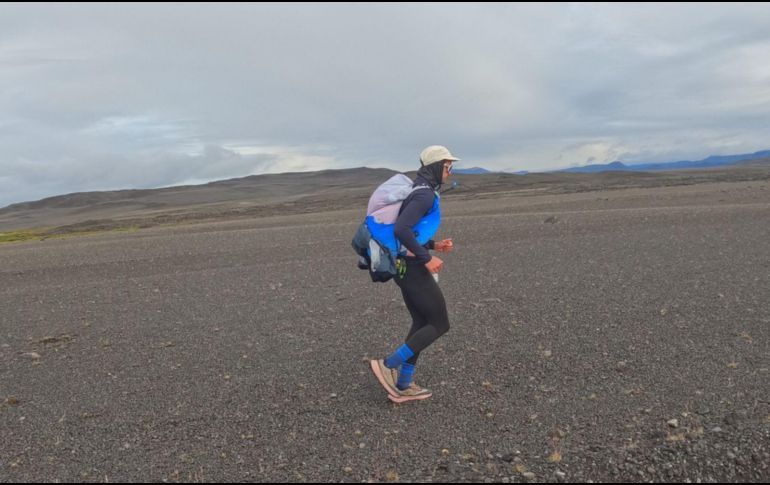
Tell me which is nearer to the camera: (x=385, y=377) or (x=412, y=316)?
(x=412, y=316)

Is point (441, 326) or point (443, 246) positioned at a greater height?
point (443, 246)

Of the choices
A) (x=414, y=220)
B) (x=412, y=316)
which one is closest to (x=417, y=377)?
(x=412, y=316)

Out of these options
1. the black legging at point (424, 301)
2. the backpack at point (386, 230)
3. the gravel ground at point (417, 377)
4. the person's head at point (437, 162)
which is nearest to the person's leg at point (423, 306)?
the black legging at point (424, 301)

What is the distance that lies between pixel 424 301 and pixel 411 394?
2.95 ft

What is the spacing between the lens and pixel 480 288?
10.4 metres

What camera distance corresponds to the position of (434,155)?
4.98 m

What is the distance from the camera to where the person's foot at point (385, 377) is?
5238 mm

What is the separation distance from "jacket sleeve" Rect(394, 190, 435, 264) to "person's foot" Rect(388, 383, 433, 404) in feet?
4.18

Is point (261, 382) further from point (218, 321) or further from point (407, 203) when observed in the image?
point (218, 321)

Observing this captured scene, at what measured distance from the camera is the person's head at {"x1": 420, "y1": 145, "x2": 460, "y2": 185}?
4961mm

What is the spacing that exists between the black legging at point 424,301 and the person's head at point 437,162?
77 cm

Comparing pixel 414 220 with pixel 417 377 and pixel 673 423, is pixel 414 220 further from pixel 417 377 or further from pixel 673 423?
pixel 673 423

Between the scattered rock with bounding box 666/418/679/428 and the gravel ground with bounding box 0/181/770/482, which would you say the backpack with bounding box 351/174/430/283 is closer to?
the gravel ground with bounding box 0/181/770/482

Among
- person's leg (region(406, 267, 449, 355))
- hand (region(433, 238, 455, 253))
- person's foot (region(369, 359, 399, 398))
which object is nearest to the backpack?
person's leg (region(406, 267, 449, 355))
